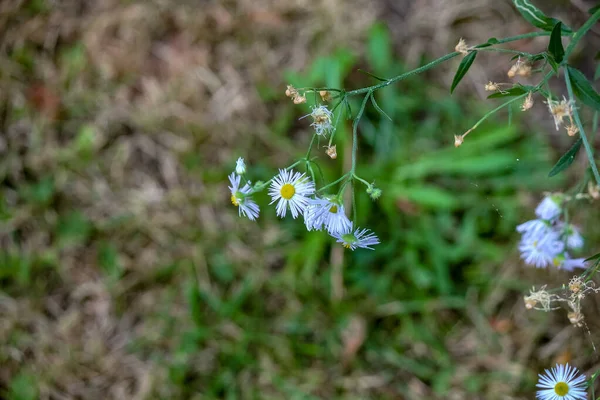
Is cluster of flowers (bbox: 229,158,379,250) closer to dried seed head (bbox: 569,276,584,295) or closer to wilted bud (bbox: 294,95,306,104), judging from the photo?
wilted bud (bbox: 294,95,306,104)

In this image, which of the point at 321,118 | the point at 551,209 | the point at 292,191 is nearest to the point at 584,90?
the point at 551,209

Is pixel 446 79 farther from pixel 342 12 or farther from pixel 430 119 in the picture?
pixel 342 12

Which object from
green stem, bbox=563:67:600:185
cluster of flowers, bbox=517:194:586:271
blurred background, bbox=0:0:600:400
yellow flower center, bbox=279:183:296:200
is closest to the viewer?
green stem, bbox=563:67:600:185

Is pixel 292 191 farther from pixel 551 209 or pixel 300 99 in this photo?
pixel 551 209

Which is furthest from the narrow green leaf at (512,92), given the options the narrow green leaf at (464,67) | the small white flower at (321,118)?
the small white flower at (321,118)

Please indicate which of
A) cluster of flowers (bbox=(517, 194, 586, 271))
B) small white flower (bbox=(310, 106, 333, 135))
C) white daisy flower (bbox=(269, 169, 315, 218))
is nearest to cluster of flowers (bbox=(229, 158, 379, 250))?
white daisy flower (bbox=(269, 169, 315, 218))

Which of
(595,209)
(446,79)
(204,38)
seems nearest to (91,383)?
(204,38)
